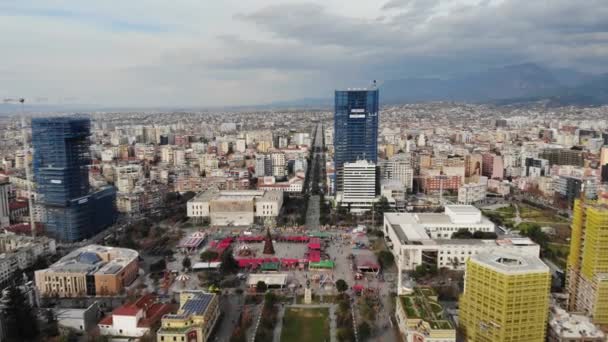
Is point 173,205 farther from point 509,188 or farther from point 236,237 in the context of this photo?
point 509,188

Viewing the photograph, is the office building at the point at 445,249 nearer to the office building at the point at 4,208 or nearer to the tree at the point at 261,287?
the tree at the point at 261,287

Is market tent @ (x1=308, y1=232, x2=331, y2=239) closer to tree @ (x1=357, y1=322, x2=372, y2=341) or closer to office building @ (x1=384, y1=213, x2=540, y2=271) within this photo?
office building @ (x1=384, y1=213, x2=540, y2=271)

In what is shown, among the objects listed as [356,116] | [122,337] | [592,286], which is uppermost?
[356,116]

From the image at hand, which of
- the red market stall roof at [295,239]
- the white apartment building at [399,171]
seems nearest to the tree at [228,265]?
the red market stall roof at [295,239]

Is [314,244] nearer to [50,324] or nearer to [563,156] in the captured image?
[50,324]

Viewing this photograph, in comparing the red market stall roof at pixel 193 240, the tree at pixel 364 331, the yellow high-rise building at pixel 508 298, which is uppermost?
the yellow high-rise building at pixel 508 298

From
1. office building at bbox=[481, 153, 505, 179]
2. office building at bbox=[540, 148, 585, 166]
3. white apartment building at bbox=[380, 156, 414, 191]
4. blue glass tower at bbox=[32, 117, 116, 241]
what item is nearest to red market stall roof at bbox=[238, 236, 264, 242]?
blue glass tower at bbox=[32, 117, 116, 241]

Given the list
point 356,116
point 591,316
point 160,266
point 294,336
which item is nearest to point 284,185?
point 356,116
